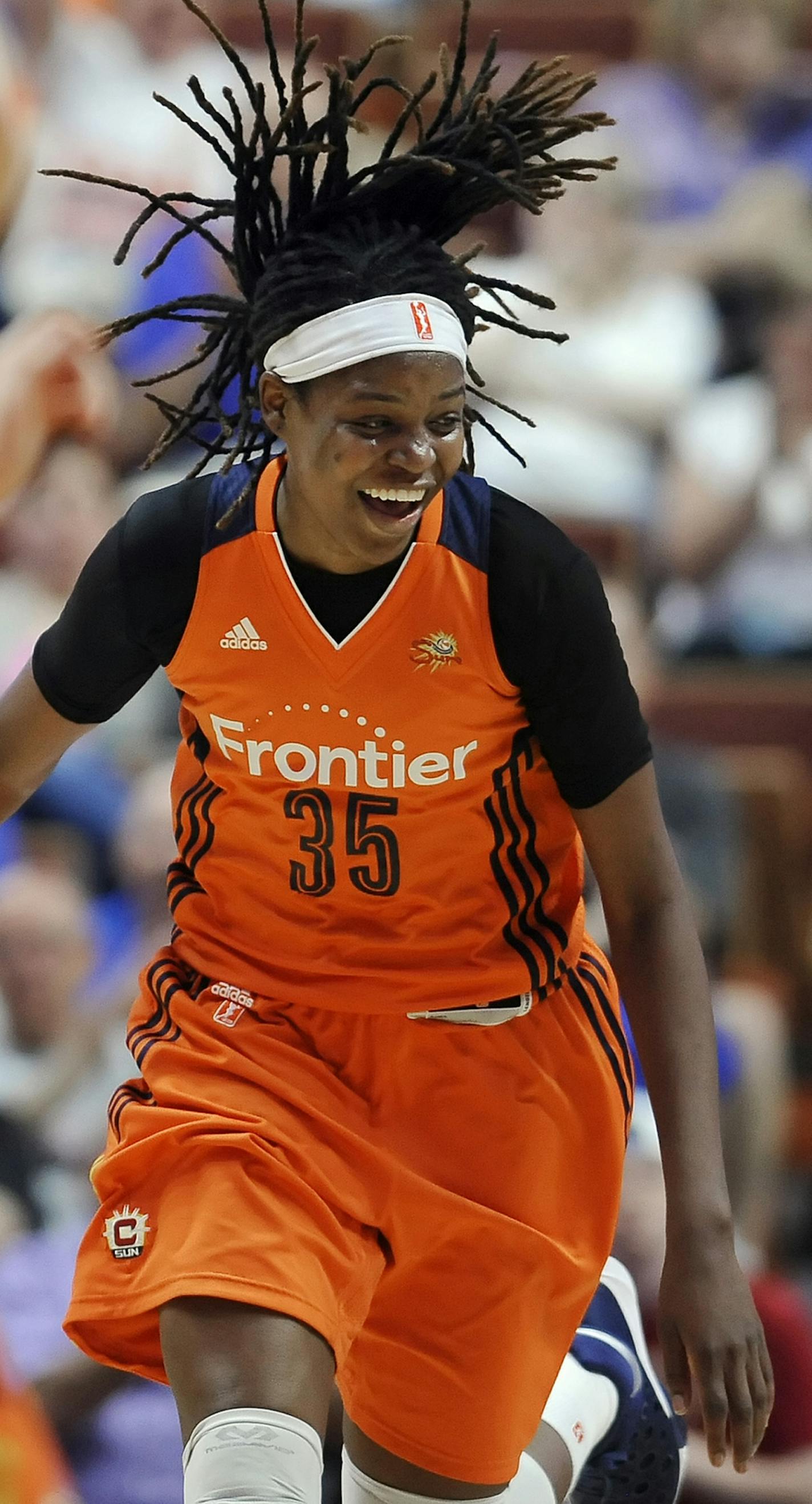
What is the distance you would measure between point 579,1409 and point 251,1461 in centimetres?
87

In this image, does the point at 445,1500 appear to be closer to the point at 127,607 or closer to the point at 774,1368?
the point at 127,607

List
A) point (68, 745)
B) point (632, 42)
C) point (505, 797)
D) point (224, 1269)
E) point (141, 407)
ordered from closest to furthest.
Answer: point (224, 1269) → point (505, 797) → point (68, 745) → point (141, 407) → point (632, 42)

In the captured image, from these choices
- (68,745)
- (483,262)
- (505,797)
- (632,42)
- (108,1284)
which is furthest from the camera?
(632,42)

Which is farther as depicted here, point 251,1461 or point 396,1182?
point 396,1182

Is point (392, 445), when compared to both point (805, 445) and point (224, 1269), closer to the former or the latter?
point (224, 1269)

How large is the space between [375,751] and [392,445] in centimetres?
33

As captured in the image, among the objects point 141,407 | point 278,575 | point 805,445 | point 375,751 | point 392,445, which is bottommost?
point 805,445

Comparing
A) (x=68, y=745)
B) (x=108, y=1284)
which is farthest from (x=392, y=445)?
(x=108, y=1284)

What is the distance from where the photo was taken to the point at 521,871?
2.04 metres

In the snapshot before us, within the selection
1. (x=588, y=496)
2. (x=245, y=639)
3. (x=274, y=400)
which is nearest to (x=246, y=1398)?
(x=245, y=639)

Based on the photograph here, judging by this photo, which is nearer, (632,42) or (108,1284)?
(108,1284)

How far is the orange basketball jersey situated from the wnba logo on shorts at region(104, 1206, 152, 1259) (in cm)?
26

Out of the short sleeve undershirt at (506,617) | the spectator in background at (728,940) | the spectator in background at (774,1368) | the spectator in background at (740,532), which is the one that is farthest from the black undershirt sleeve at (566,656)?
the spectator in background at (740,532)

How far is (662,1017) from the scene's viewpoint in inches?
74.8
